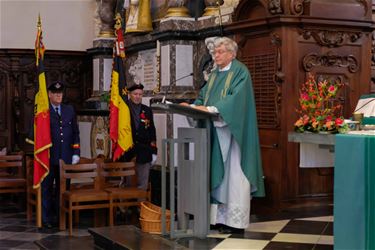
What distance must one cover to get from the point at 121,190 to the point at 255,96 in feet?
6.20

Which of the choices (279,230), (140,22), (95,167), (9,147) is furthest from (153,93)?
(279,230)

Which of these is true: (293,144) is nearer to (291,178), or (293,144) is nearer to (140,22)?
(291,178)

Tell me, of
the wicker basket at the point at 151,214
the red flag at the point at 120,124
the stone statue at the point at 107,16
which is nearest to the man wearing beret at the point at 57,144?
the red flag at the point at 120,124

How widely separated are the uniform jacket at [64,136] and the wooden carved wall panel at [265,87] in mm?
2198

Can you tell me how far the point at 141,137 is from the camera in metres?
8.55

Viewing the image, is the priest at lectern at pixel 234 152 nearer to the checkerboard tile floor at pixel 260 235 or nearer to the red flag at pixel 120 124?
the checkerboard tile floor at pixel 260 235

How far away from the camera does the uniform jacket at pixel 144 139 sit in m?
8.45

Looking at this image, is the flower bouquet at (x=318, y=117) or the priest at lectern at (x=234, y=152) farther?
the priest at lectern at (x=234, y=152)

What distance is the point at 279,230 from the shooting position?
6.27 meters

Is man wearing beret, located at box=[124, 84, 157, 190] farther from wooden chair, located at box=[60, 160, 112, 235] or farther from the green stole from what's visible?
the green stole

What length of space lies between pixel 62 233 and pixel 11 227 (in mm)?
791

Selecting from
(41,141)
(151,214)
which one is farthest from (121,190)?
(151,214)

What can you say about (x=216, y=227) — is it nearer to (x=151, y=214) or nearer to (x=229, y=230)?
(x=229, y=230)

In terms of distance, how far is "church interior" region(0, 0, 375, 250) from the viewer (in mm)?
5602
